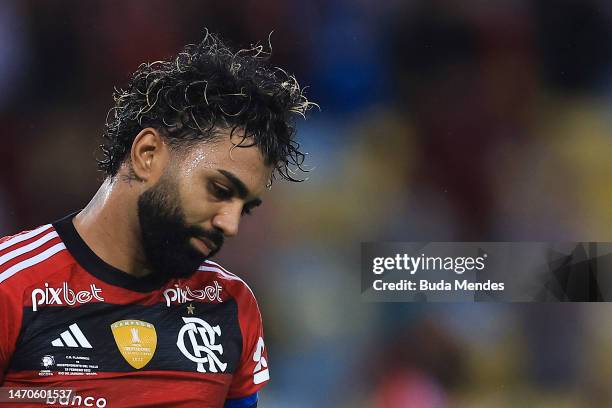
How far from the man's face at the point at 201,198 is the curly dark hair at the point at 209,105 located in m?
0.04

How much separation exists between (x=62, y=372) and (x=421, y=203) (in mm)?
2161

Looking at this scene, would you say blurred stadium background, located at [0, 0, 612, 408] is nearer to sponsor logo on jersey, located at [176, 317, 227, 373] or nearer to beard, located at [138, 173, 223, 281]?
sponsor logo on jersey, located at [176, 317, 227, 373]

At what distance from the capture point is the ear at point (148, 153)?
1.52 m

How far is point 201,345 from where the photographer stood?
1.64m

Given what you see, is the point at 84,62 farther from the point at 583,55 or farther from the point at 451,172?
the point at 583,55

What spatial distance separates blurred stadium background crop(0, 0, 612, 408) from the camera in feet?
10.9

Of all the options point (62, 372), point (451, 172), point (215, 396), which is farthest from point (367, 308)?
point (62, 372)

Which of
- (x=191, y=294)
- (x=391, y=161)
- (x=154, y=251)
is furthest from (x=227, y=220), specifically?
(x=391, y=161)

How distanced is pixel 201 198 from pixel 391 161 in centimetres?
207

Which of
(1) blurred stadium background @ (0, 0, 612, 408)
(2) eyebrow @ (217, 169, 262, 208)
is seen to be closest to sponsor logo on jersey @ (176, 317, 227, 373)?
(2) eyebrow @ (217, 169, 262, 208)

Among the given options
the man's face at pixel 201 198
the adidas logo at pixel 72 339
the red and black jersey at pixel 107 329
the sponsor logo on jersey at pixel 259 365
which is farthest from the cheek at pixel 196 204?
the sponsor logo on jersey at pixel 259 365

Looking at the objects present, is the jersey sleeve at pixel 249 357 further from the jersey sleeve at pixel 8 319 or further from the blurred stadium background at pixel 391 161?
the blurred stadium background at pixel 391 161

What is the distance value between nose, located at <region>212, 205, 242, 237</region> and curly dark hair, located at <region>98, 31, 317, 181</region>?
13 cm

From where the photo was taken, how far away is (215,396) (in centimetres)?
164
